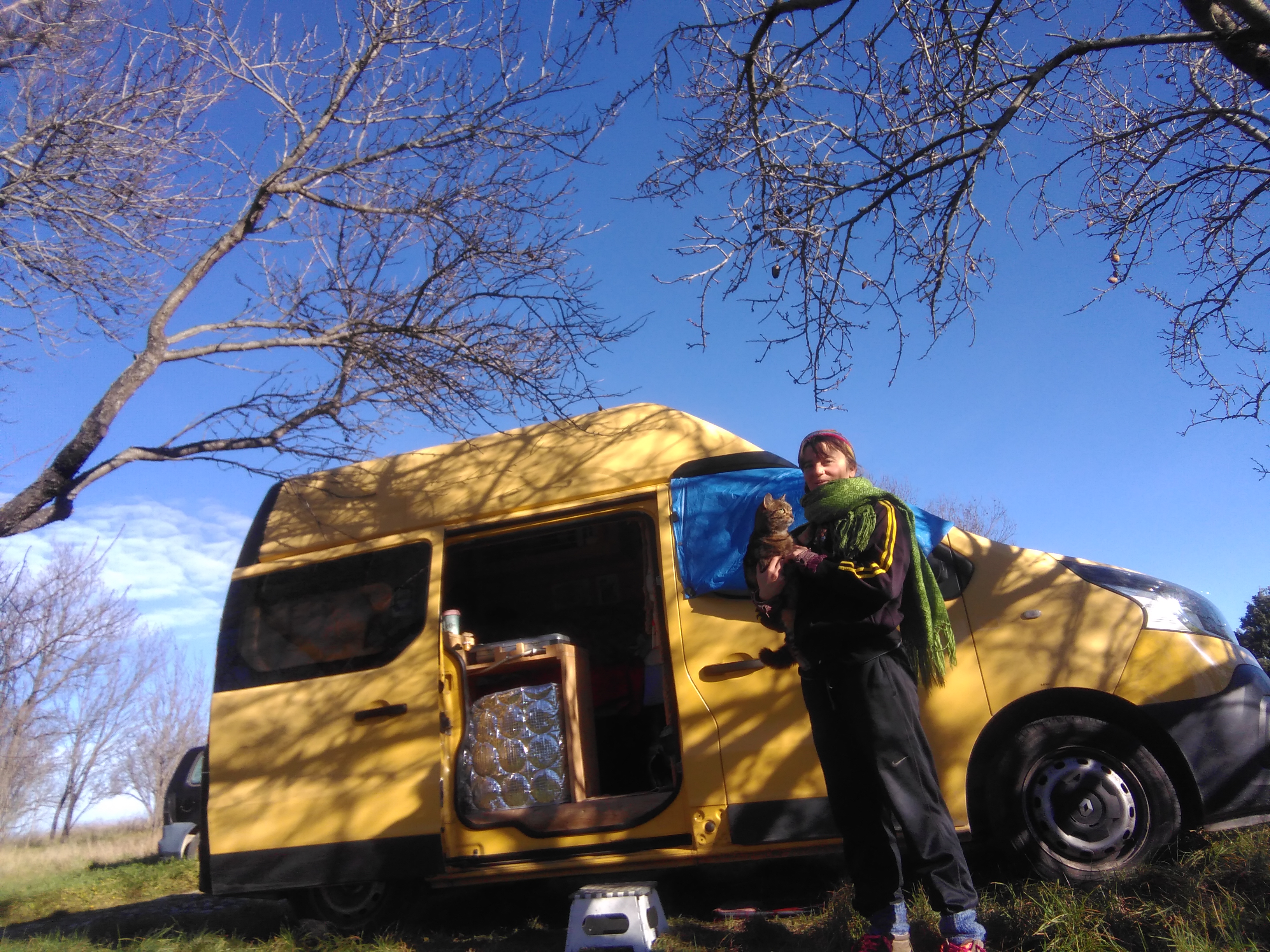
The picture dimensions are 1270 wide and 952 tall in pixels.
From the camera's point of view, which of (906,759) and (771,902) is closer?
(906,759)

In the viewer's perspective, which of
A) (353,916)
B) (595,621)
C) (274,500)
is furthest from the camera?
(595,621)

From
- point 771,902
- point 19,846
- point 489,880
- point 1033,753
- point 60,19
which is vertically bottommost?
point 19,846

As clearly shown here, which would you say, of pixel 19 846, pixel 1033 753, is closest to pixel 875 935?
pixel 1033 753

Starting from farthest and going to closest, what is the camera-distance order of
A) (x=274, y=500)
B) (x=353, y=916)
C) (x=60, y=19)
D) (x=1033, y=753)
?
(x=60, y=19) → (x=274, y=500) → (x=353, y=916) → (x=1033, y=753)

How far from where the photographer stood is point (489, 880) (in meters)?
4.18

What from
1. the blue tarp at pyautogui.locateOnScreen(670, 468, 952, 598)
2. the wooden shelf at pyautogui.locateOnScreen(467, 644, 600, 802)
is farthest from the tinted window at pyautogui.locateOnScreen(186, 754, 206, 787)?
the blue tarp at pyautogui.locateOnScreen(670, 468, 952, 598)

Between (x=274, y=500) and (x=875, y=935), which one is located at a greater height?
(x=274, y=500)

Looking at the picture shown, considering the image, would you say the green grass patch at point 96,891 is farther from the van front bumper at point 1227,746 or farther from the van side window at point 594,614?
the van front bumper at point 1227,746

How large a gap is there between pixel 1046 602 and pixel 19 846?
3951cm

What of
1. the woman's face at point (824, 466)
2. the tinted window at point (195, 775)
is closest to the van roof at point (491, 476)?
the woman's face at point (824, 466)

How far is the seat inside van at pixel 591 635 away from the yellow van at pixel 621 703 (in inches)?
1.1

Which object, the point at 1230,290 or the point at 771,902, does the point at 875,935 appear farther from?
the point at 1230,290

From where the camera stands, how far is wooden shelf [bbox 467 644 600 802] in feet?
14.9

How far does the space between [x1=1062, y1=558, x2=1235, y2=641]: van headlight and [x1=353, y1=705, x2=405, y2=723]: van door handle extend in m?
3.35
